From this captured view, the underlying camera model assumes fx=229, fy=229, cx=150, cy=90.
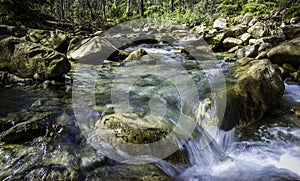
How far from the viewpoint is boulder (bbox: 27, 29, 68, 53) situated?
8555 millimetres

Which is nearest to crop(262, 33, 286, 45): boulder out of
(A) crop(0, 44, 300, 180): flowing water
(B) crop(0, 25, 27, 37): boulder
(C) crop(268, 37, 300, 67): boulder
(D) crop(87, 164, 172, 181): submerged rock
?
(C) crop(268, 37, 300, 67): boulder

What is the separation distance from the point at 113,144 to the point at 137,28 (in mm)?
22430

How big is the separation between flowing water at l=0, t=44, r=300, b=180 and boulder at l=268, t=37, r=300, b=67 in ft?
4.50

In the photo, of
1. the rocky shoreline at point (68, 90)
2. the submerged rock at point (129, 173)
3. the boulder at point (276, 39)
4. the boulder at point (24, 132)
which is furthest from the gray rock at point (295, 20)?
the boulder at point (24, 132)

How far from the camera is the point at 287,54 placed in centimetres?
811

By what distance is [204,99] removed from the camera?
207 inches

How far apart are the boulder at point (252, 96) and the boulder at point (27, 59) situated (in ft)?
15.7

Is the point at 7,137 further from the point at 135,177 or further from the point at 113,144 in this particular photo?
the point at 135,177

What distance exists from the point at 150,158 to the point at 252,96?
3.12m

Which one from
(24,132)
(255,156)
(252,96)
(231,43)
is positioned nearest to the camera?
(24,132)

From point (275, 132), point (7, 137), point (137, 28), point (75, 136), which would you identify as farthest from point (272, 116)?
point (137, 28)

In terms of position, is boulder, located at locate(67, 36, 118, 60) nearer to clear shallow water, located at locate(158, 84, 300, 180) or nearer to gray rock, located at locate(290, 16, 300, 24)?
clear shallow water, located at locate(158, 84, 300, 180)

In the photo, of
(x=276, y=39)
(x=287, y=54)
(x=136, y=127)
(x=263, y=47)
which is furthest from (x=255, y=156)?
(x=276, y=39)

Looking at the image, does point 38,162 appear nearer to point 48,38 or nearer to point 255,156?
point 255,156
